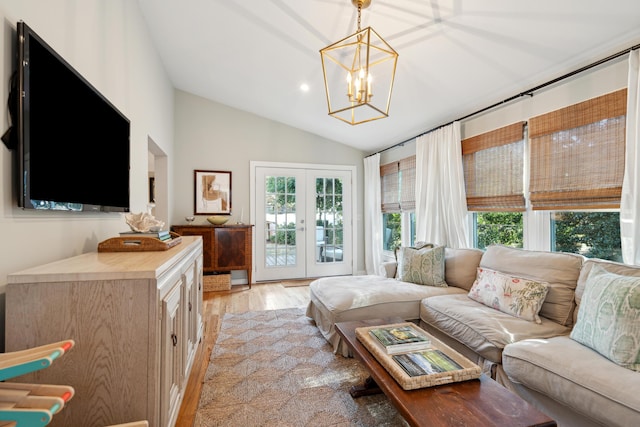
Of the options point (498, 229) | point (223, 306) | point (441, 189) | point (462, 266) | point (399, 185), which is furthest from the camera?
point (399, 185)

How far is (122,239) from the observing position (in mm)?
1600

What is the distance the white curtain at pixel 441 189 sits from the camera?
3.33 m

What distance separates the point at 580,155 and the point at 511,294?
1159mm

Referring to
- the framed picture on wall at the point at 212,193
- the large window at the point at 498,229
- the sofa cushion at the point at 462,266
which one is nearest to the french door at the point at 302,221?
the framed picture on wall at the point at 212,193

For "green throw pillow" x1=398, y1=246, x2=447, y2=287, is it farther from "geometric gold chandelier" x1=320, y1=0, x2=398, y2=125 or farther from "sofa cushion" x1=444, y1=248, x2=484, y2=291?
"geometric gold chandelier" x1=320, y1=0, x2=398, y2=125

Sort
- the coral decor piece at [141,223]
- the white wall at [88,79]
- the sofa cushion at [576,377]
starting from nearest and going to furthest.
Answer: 1. the white wall at [88,79]
2. the sofa cushion at [576,377]
3. the coral decor piece at [141,223]

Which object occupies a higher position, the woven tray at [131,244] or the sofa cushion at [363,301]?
the woven tray at [131,244]

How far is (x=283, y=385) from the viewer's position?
6.64 feet

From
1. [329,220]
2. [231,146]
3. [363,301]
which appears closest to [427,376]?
[363,301]

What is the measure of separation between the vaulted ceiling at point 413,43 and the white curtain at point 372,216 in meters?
1.11

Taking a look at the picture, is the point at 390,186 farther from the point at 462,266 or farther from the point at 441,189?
the point at 462,266

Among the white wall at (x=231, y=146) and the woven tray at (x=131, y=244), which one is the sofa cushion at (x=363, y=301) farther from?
the white wall at (x=231, y=146)

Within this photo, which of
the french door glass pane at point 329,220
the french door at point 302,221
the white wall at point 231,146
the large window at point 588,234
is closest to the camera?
the large window at point 588,234

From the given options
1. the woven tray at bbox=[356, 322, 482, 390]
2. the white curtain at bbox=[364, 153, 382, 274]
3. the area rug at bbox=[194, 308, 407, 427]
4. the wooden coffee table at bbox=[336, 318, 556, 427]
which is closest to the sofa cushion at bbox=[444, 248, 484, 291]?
the area rug at bbox=[194, 308, 407, 427]
